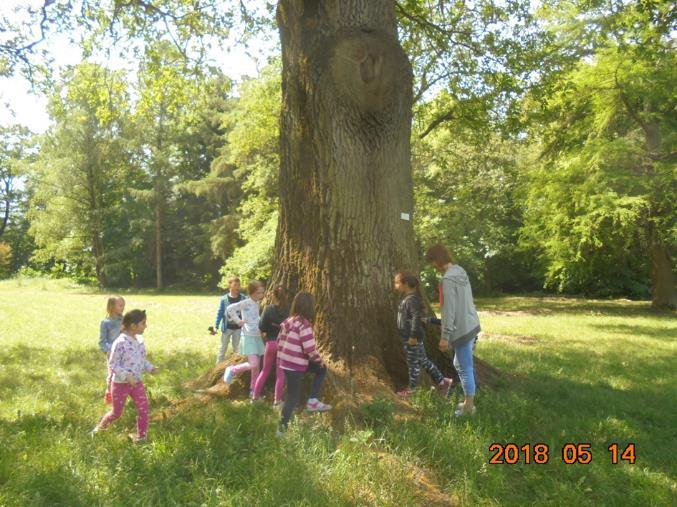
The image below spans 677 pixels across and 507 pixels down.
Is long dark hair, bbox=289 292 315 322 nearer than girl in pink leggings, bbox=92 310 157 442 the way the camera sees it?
No

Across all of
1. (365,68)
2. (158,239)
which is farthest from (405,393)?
(158,239)

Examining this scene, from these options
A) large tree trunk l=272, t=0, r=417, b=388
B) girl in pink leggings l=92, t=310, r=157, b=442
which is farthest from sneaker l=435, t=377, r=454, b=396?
girl in pink leggings l=92, t=310, r=157, b=442

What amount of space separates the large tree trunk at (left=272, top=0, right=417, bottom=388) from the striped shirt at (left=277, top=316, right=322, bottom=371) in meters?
0.67

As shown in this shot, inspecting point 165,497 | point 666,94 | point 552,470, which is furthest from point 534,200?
point 165,497

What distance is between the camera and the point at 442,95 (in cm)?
1402

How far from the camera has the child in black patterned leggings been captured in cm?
549

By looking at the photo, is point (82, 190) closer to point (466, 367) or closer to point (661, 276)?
point (661, 276)

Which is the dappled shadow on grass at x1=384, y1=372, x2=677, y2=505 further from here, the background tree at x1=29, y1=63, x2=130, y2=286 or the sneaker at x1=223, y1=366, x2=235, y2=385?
the background tree at x1=29, y1=63, x2=130, y2=286

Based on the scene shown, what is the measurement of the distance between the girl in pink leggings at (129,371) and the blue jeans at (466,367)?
3140mm

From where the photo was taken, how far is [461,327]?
17.6 ft

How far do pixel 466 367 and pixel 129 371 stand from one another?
336 centimetres

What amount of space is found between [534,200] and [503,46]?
10.3m

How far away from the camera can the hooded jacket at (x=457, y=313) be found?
5336mm
